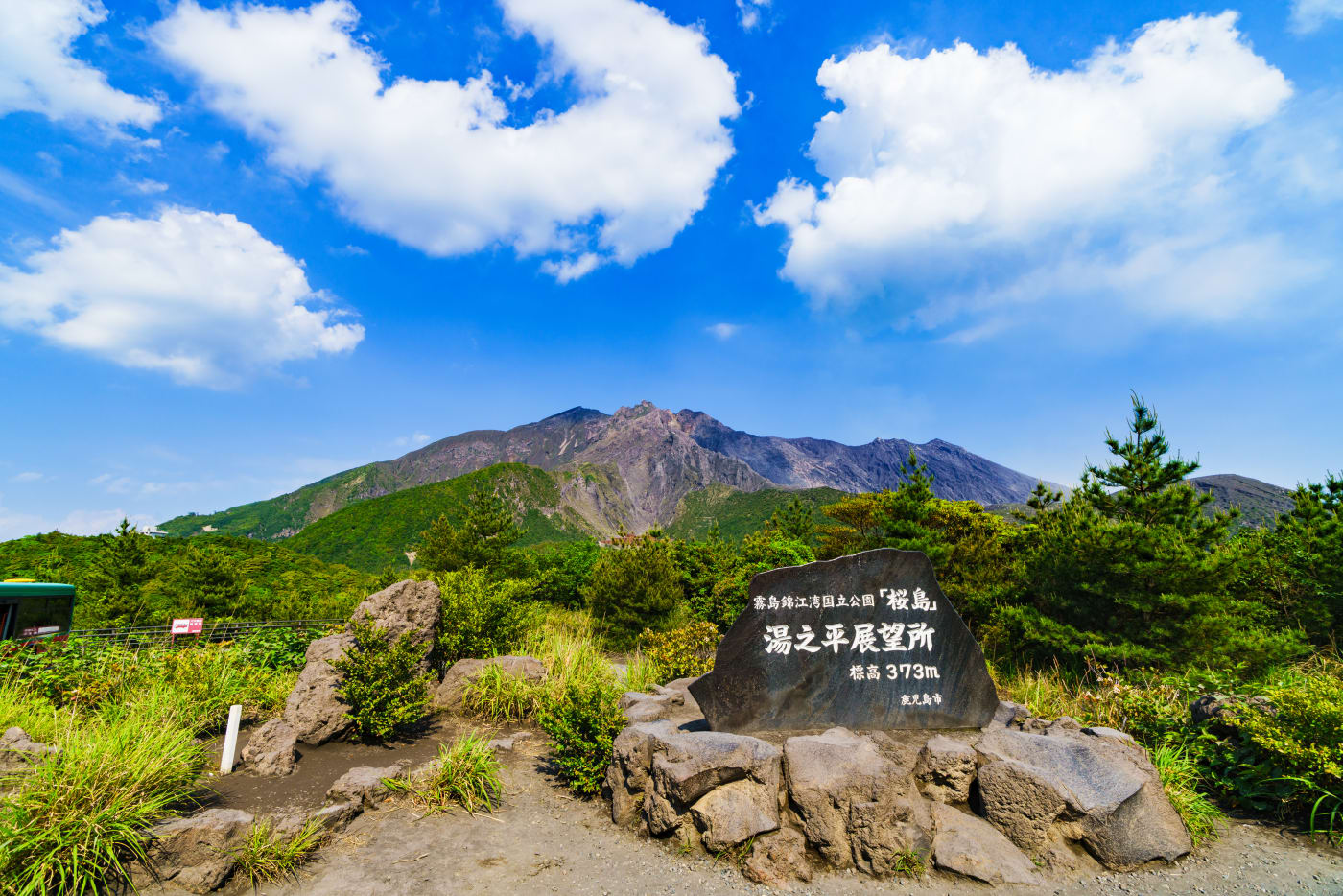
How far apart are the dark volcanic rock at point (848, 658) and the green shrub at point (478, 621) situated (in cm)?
469

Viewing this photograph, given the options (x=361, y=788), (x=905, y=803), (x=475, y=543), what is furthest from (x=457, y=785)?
(x=475, y=543)

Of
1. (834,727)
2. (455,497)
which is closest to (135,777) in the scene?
(834,727)

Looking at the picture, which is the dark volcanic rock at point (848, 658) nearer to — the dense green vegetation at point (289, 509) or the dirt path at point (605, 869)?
the dirt path at point (605, 869)

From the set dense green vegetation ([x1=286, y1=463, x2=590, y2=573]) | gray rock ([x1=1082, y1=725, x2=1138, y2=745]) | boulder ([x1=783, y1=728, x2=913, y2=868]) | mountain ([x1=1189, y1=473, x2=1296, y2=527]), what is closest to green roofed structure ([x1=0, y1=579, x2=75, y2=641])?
boulder ([x1=783, y1=728, x2=913, y2=868])

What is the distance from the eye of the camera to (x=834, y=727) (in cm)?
561

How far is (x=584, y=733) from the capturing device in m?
5.79

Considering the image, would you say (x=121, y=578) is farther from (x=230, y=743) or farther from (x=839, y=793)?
(x=839, y=793)

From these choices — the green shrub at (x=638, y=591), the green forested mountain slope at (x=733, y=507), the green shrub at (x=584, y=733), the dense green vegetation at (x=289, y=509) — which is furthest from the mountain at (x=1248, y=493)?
the dense green vegetation at (x=289, y=509)

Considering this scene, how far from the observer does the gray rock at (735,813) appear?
14.5 ft

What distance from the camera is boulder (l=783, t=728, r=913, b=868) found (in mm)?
4383

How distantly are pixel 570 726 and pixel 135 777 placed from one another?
3242mm

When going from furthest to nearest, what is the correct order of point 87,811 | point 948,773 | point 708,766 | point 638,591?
point 638,591, point 948,773, point 708,766, point 87,811

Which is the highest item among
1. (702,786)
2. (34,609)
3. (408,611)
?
(408,611)

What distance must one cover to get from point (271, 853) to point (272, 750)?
2.08 m
